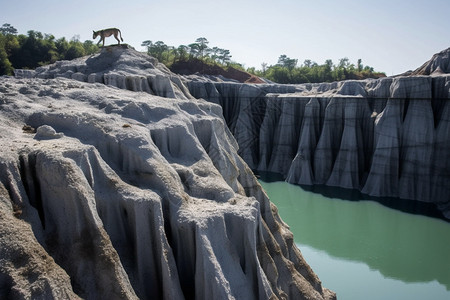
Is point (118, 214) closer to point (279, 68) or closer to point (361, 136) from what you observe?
point (361, 136)

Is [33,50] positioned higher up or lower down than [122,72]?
higher up

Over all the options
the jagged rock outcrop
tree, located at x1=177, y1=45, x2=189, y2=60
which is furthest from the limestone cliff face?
tree, located at x1=177, y1=45, x2=189, y2=60

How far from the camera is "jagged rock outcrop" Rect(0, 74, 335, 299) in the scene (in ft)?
19.2

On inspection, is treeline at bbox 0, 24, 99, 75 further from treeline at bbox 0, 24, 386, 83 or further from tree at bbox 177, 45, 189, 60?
tree at bbox 177, 45, 189, 60

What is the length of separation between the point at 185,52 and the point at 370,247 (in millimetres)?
49896

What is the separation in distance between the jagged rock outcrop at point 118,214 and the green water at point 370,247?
5.20 m

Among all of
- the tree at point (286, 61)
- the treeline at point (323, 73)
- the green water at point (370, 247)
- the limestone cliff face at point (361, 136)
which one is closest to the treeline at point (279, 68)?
the treeline at point (323, 73)

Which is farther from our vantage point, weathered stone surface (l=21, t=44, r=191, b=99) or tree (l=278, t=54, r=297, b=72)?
tree (l=278, t=54, r=297, b=72)

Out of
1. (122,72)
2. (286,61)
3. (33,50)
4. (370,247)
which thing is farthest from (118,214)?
(286,61)

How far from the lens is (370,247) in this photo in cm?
1698

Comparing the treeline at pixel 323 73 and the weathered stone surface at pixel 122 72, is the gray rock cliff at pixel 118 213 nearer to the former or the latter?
the weathered stone surface at pixel 122 72

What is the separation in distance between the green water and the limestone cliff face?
2.65 metres

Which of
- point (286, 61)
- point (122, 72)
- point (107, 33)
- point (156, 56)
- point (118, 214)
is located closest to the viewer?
point (118, 214)

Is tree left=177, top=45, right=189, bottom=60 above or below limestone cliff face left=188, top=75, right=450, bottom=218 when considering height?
above
